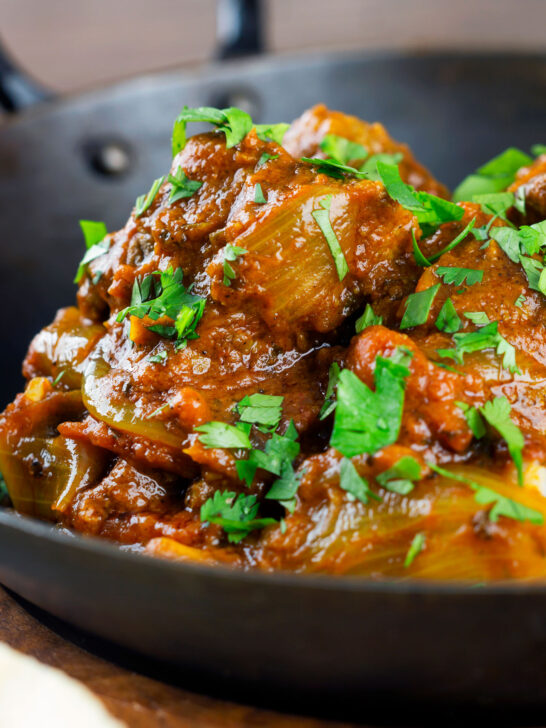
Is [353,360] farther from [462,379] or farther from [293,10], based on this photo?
[293,10]

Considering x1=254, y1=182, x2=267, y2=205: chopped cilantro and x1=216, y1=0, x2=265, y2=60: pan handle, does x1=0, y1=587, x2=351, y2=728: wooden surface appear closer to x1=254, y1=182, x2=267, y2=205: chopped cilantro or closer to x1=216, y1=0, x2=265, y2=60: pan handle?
x1=254, y1=182, x2=267, y2=205: chopped cilantro

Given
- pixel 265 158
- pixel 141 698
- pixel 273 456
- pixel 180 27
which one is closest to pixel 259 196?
pixel 265 158

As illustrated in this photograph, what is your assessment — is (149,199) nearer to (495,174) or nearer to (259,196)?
(259,196)

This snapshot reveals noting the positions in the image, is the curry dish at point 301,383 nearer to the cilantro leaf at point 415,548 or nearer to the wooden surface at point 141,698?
the cilantro leaf at point 415,548

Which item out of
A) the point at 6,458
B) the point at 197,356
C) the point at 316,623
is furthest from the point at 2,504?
the point at 316,623

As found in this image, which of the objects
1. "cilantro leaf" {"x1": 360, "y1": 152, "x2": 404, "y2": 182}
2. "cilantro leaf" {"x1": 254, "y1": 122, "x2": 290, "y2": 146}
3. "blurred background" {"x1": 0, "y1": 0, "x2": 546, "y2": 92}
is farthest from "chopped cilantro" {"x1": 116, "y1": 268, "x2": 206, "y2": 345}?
"blurred background" {"x1": 0, "y1": 0, "x2": 546, "y2": 92}

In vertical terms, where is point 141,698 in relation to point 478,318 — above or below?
below

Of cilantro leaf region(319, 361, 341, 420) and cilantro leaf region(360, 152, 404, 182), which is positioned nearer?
cilantro leaf region(319, 361, 341, 420)
